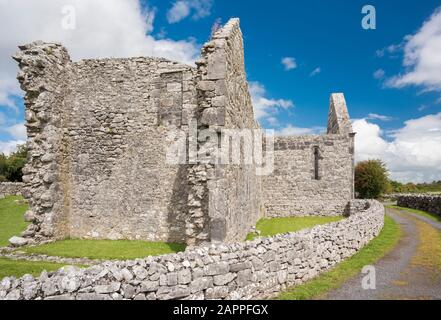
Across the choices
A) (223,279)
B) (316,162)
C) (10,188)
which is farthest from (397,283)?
(10,188)

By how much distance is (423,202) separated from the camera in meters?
26.2

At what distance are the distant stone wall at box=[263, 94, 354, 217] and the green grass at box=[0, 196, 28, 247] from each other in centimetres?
1449

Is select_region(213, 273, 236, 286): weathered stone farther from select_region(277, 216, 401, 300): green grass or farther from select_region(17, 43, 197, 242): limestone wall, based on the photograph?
select_region(17, 43, 197, 242): limestone wall

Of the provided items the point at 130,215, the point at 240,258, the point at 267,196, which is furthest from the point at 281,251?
the point at 267,196

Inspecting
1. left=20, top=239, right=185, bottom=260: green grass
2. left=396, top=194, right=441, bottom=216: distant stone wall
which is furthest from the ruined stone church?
left=396, top=194, right=441, bottom=216: distant stone wall

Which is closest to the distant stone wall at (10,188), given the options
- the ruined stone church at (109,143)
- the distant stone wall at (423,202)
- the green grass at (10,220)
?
the green grass at (10,220)

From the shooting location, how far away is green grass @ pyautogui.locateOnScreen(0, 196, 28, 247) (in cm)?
1384

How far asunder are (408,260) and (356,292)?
400cm

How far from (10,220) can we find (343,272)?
1645 centimetres

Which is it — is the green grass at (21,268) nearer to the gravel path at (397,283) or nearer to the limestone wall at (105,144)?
the limestone wall at (105,144)

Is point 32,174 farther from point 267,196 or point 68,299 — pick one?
point 267,196

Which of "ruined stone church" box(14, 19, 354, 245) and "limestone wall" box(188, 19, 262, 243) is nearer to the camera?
"limestone wall" box(188, 19, 262, 243)

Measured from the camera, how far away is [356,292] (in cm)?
724

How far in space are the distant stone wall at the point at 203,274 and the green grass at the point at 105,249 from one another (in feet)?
15.9
